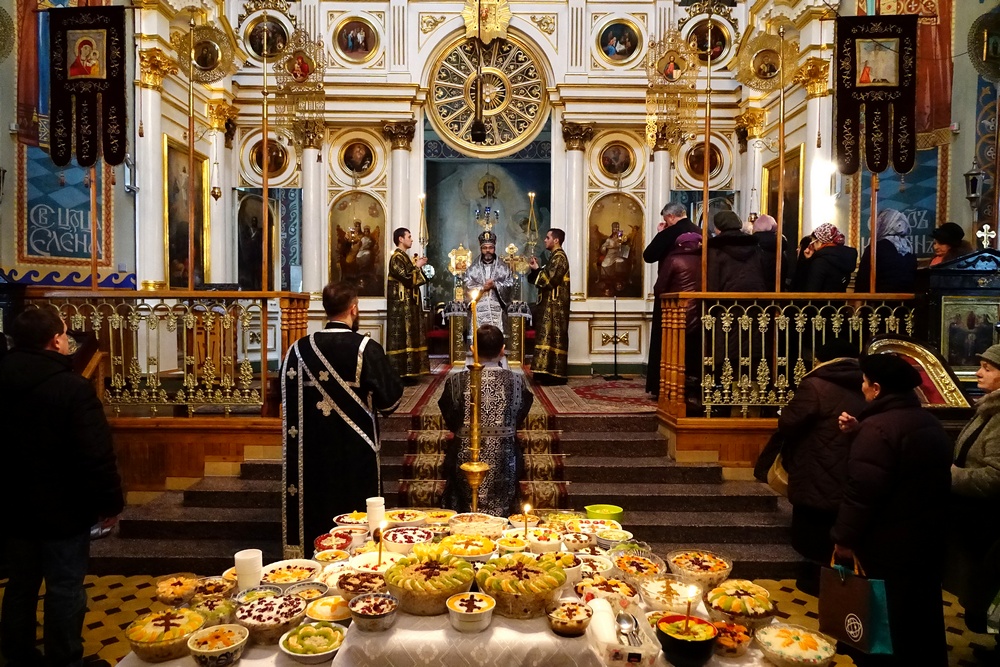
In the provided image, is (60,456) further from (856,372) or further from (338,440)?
(856,372)

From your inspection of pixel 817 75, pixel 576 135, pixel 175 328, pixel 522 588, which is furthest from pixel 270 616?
pixel 576 135

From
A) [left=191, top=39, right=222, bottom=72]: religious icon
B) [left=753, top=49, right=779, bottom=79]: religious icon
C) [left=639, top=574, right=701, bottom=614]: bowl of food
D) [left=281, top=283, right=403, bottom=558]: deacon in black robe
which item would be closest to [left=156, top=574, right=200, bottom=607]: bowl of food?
[left=639, top=574, right=701, bottom=614]: bowl of food

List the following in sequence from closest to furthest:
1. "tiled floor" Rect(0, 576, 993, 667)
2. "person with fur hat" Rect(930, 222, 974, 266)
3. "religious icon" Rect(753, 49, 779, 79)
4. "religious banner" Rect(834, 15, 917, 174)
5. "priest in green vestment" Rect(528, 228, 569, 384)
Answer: "tiled floor" Rect(0, 576, 993, 667) → "religious banner" Rect(834, 15, 917, 174) → "person with fur hat" Rect(930, 222, 974, 266) → "religious icon" Rect(753, 49, 779, 79) → "priest in green vestment" Rect(528, 228, 569, 384)

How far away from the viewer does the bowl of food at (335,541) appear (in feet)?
9.70

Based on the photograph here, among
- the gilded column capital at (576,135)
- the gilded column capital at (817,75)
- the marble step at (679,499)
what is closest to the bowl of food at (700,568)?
the marble step at (679,499)

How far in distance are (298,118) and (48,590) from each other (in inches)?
308

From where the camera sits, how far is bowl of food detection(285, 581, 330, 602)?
8.11ft

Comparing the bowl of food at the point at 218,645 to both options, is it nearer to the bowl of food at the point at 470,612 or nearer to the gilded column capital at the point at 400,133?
the bowl of food at the point at 470,612

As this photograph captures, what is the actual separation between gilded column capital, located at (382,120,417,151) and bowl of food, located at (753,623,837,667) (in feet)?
35.0

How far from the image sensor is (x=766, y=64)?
692cm

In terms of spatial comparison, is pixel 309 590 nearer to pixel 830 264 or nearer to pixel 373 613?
pixel 373 613

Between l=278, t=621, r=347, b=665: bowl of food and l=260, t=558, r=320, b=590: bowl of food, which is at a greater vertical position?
l=260, t=558, r=320, b=590: bowl of food

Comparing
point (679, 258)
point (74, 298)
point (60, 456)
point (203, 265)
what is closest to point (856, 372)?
point (679, 258)

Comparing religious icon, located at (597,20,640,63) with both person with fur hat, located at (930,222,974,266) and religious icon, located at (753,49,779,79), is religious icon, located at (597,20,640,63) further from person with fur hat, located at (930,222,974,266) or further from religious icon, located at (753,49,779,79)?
person with fur hat, located at (930,222,974,266)
